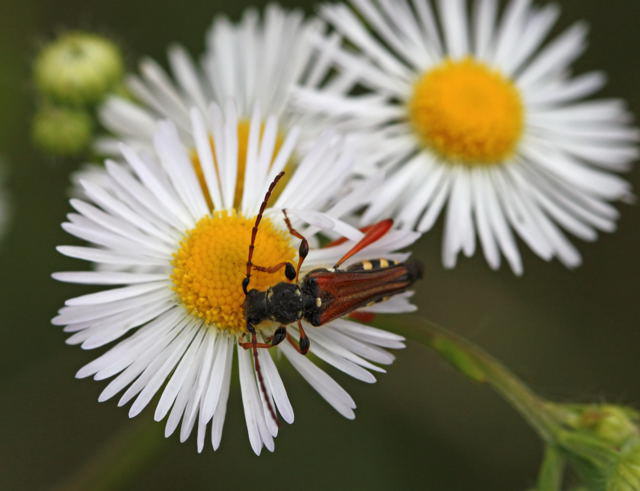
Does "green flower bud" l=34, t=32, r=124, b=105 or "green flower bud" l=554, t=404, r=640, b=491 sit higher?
"green flower bud" l=34, t=32, r=124, b=105

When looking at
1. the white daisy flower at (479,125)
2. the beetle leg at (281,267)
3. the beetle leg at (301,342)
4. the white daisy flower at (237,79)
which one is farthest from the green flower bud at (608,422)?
the white daisy flower at (237,79)

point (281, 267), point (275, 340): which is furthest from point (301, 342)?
point (281, 267)

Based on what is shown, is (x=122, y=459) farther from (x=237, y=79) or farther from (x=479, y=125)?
(x=479, y=125)

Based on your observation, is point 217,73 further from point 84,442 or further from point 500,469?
point 500,469

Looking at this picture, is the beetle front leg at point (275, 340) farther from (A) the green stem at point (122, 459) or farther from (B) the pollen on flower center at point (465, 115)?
(B) the pollen on flower center at point (465, 115)

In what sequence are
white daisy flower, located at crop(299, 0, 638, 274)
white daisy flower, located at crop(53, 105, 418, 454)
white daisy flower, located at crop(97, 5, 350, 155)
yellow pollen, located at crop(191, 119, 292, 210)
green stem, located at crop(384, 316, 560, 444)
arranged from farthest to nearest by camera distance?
white daisy flower, located at crop(97, 5, 350, 155) < white daisy flower, located at crop(299, 0, 638, 274) < yellow pollen, located at crop(191, 119, 292, 210) < green stem, located at crop(384, 316, 560, 444) < white daisy flower, located at crop(53, 105, 418, 454)

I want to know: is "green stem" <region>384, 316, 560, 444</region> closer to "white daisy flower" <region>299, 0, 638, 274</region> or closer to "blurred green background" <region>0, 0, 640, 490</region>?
"white daisy flower" <region>299, 0, 638, 274</region>

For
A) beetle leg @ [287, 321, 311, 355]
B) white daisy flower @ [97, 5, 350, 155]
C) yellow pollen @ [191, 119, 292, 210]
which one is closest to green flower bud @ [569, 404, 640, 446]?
beetle leg @ [287, 321, 311, 355]
